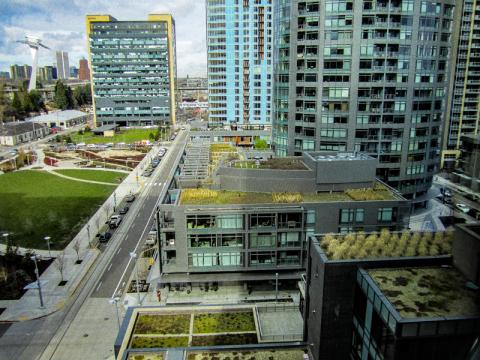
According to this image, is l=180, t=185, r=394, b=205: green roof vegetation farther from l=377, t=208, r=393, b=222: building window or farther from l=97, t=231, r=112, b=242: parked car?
l=97, t=231, r=112, b=242: parked car

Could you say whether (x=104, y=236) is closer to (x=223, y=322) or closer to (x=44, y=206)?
(x=44, y=206)

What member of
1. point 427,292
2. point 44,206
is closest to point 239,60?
point 44,206

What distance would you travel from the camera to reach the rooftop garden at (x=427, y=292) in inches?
757

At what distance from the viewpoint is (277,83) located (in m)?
73.9

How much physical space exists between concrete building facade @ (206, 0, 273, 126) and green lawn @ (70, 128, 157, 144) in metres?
32.8

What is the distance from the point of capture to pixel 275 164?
57.3 meters

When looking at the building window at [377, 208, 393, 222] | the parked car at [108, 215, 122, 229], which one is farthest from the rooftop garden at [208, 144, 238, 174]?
the building window at [377, 208, 393, 222]

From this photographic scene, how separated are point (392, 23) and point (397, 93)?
10.7m

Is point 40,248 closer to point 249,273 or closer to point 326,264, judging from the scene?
point 249,273

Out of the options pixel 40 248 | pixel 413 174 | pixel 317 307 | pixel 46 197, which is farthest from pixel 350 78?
pixel 46 197

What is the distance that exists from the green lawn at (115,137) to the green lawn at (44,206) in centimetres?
4364

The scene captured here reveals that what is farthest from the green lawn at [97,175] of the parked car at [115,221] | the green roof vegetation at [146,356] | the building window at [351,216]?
the green roof vegetation at [146,356]

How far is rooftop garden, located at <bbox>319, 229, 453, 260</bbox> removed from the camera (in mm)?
25156

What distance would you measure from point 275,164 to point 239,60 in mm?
78619
